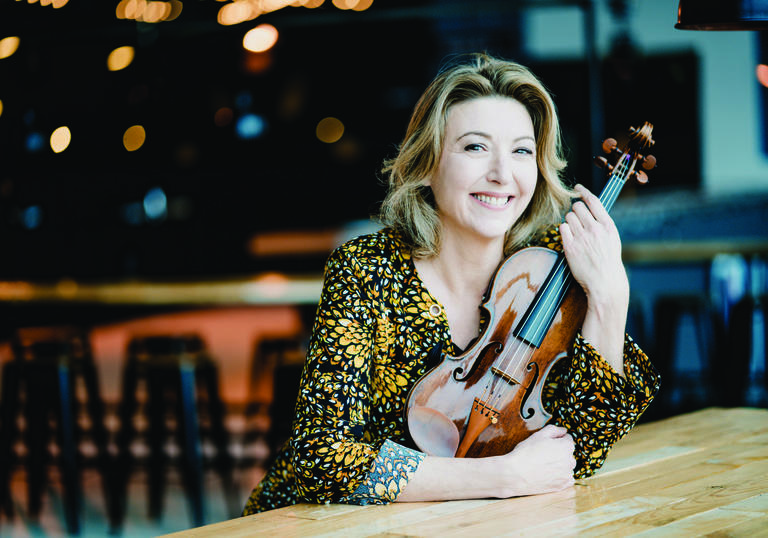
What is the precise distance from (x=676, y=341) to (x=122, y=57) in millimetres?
4204

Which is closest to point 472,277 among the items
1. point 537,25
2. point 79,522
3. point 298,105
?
point 79,522

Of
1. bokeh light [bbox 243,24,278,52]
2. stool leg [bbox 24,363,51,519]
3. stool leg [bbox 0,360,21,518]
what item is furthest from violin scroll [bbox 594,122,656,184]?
bokeh light [bbox 243,24,278,52]

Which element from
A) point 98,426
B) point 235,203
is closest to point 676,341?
point 98,426

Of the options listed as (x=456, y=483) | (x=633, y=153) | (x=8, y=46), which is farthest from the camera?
(x=8, y=46)

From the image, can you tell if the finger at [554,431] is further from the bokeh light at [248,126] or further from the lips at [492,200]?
the bokeh light at [248,126]

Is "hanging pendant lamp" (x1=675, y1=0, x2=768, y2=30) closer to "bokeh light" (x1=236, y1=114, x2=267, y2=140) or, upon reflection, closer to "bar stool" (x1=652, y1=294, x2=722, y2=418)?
"bar stool" (x1=652, y1=294, x2=722, y2=418)

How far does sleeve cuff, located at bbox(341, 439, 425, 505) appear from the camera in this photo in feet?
4.74

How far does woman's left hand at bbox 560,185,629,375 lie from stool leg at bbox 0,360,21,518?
11.5ft

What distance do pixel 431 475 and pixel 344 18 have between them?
3770mm

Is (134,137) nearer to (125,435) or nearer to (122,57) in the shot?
(122,57)

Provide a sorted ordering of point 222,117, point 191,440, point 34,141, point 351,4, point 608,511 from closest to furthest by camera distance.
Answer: point 608,511
point 191,440
point 34,141
point 351,4
point 222,117

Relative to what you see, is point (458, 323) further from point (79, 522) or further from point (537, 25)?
point (537, 25)

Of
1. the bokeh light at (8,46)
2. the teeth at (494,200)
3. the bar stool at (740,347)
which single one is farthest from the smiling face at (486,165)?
the bokeh light at (8,46)

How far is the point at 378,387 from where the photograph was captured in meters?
1.70
